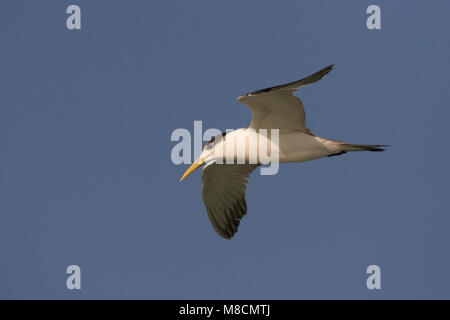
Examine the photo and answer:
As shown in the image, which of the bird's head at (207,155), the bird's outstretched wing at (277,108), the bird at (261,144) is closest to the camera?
the bird's outstretched wing at (277,108)

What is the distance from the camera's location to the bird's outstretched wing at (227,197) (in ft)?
35.7

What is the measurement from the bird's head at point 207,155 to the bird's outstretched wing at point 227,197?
610mm

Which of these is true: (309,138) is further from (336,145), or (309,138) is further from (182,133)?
(182,133)

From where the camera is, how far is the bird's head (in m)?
10.0

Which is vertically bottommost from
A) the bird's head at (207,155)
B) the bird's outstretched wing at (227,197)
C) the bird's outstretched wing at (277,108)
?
the bird's outstretched wing at (227,197)

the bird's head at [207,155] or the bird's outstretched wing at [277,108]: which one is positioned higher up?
the bird's outstretched wing at [277,108]

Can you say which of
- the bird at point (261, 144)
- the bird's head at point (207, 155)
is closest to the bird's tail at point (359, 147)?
the bird at point (261, 144)

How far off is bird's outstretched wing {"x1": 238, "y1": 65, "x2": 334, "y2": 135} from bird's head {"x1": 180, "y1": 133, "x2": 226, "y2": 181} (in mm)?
623

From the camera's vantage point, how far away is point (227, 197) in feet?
36.0

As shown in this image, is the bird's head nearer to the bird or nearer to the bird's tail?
the bird

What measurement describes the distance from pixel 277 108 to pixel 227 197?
7.26ft

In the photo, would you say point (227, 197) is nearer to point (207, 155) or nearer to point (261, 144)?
point (207, 155)

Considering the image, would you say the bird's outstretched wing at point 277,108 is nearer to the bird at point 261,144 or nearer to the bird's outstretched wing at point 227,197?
the bird at point 261,144
